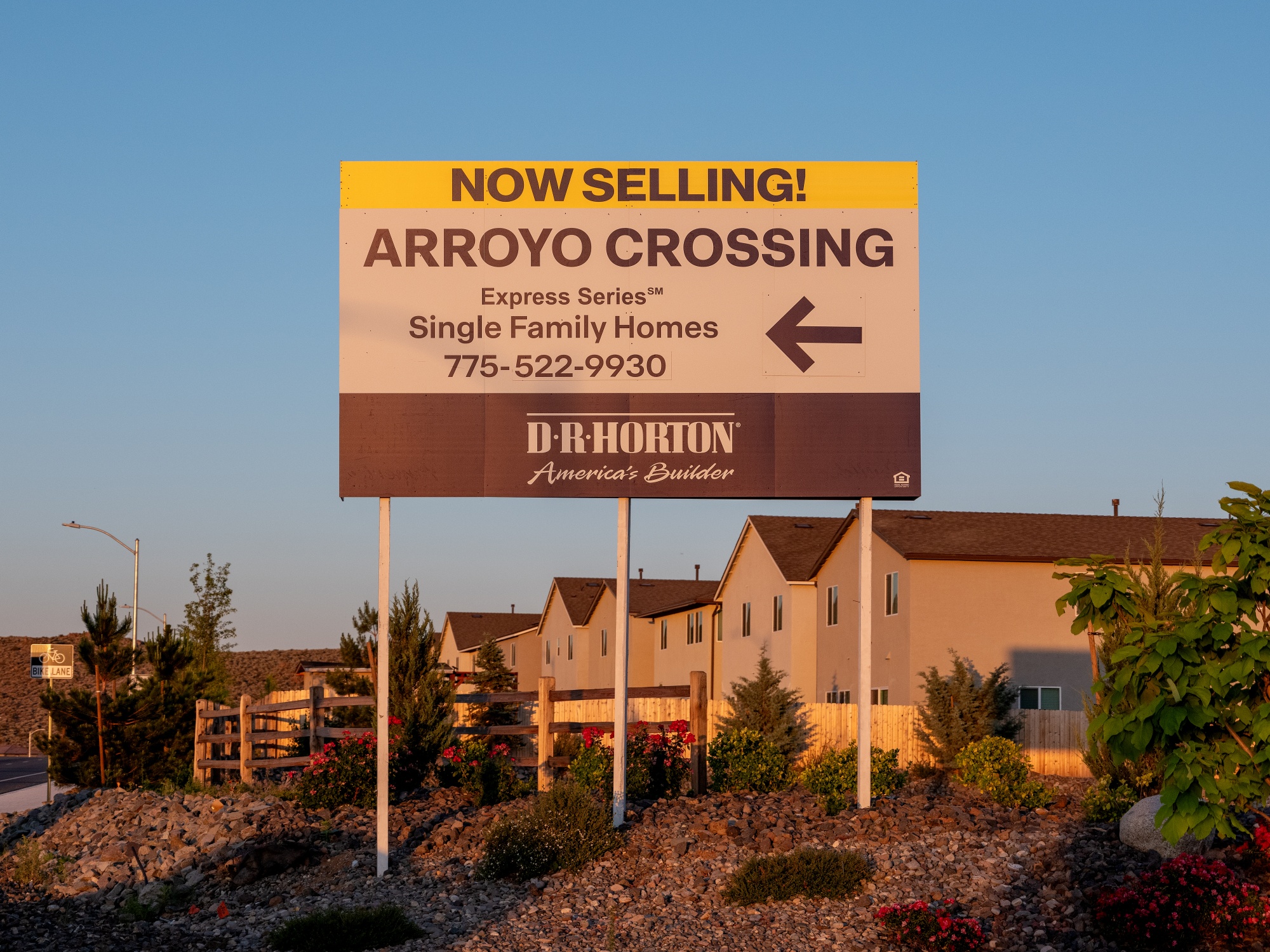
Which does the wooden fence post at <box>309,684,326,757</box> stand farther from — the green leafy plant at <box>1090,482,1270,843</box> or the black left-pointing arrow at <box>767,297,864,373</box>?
the green leafy plant at <box>1090,482,1270,843</box>

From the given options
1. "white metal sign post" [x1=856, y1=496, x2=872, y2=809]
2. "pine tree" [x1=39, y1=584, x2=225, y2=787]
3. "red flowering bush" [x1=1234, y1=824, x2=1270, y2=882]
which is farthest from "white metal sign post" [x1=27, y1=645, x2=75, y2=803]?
"red flowering bush" [x1=1234, y1=824, x2=1270, y2=882]

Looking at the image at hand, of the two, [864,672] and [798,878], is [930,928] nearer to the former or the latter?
[798,878]

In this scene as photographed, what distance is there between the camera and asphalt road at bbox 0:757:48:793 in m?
36.3

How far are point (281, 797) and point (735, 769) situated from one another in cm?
682

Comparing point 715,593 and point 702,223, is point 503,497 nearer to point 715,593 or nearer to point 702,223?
point 702,223

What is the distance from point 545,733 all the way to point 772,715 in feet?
33.8

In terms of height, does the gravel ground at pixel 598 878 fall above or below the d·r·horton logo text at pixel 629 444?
below

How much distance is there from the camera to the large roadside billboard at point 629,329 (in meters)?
14.5

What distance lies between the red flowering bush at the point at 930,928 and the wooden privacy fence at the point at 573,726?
5.54 m

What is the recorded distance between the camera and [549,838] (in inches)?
522

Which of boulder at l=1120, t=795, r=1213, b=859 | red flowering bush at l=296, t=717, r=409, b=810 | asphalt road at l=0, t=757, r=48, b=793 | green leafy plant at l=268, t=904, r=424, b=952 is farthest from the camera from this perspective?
asphalt road at l=0, t=757, r=48, b=793

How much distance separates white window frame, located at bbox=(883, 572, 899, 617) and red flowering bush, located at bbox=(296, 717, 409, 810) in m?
20.3

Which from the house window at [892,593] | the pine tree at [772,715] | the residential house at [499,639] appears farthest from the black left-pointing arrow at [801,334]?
the residential house at [499,639]

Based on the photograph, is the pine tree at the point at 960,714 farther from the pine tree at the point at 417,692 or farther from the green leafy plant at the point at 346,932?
the green leafy plant at the point at 346,932
